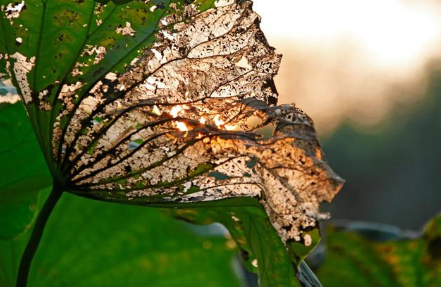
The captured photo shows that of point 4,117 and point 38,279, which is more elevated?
point 4,117

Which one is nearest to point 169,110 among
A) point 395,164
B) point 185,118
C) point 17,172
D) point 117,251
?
point 185,118

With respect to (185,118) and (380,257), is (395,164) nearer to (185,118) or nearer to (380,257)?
(380,257)

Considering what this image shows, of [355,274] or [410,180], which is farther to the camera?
[410,180]

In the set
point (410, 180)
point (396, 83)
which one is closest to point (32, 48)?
point (410, 180)

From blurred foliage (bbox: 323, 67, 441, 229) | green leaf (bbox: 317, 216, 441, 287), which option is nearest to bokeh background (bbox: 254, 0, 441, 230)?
blurred foliage (bbox: 323, 67, 441, 229)

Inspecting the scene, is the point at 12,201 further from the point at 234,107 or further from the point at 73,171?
the point at 234,107

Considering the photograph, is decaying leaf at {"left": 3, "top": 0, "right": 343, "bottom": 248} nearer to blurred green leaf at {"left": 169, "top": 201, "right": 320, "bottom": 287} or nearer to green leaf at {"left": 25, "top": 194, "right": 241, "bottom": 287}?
blurred green leaf at {"left": 169, "top": 201, "right": 320, "bottom": 287}
